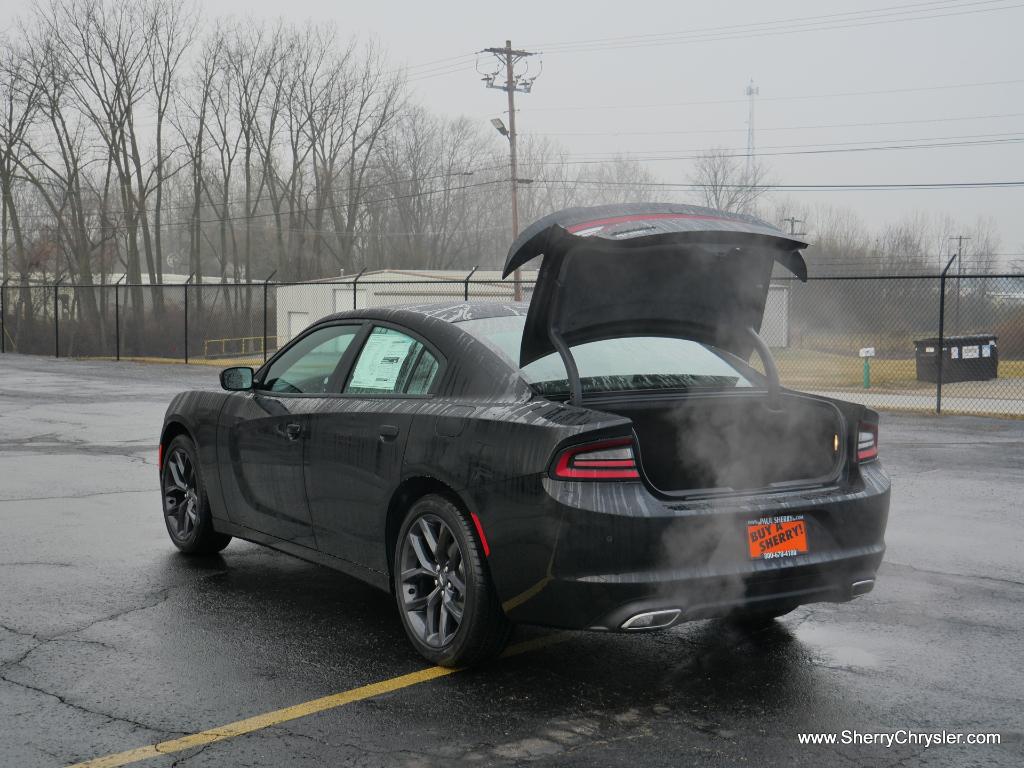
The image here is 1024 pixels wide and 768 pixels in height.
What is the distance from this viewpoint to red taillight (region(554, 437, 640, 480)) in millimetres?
4137

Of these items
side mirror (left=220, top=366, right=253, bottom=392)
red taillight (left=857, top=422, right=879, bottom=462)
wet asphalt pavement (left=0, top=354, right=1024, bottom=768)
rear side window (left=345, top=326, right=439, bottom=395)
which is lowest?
wet asphalt pavement (left=0, top=354, right=1024, bottom=768)

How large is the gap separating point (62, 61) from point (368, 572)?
171 feet

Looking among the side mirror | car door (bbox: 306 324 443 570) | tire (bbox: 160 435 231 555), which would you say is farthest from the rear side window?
tire (bbox: 160 435 231 555)

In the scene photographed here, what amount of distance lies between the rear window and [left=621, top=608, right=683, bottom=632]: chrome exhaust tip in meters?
1.05

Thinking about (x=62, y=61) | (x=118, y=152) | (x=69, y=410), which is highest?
(x=62, y=61)

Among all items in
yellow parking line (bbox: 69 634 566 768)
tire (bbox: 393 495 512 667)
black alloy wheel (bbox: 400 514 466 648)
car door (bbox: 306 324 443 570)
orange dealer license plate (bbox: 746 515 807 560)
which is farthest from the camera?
car door (bbox: 306 324 443 570)

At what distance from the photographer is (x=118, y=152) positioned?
52.8 meters

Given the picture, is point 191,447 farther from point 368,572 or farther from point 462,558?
point 462,558

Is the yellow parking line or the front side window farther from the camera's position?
the front side window

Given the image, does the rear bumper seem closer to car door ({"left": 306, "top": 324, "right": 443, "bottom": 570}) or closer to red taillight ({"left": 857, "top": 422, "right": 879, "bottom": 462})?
red taillight ({"left": 857, "top": 422, "right": 879, "bottom": 462})

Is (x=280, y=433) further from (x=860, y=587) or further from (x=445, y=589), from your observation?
(x=860, y=587)

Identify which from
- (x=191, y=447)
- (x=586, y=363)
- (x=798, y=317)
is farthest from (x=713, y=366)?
(x=798, y=317)

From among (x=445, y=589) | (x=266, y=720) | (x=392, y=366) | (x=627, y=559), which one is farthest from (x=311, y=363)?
(x=627, y=559)

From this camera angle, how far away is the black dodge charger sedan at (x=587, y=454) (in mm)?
4145
